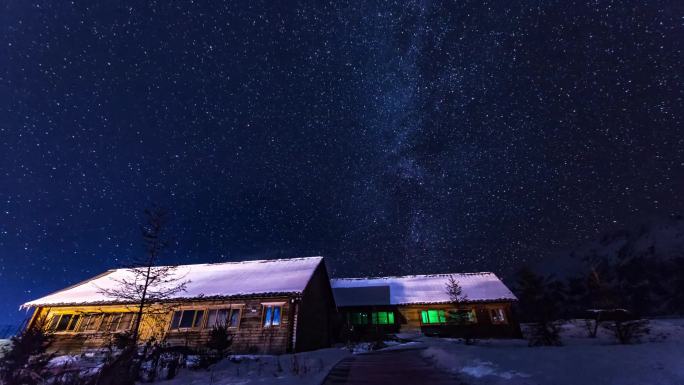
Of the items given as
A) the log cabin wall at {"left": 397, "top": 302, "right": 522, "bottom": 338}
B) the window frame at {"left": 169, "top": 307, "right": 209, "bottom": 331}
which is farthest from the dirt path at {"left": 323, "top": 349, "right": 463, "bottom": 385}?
the log cabin wall at {"left": 397, "top": 302, "right": 522, "bottom": 338}

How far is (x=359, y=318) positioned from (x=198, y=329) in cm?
1761

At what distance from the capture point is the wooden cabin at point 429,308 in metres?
28.5

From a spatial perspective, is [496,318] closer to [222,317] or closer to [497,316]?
[497,316]

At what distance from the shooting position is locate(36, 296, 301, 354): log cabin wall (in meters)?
19.7

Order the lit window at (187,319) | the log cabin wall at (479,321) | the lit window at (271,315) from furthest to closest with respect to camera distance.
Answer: the log cabin wall at (479,321) < the lit window at (187,319) < the lit window at (271,315)

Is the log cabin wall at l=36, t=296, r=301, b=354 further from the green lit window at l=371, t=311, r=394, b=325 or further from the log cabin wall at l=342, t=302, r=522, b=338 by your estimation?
the green lit window at l=371, t=311, r=394, b=325

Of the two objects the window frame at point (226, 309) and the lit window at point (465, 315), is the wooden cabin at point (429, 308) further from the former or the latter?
the window frame at point (226, 309)

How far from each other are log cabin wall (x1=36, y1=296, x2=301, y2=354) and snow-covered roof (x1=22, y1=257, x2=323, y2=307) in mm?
621

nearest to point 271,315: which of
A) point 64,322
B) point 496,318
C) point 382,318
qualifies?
point 382,318

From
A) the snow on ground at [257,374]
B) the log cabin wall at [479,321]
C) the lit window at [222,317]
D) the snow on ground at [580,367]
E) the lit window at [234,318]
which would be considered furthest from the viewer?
the log cabin wall at [479,321]

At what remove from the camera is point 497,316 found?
28891mm

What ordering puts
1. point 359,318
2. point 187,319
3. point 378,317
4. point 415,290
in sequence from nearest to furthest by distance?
point 187,319 → point 378,317 → point 359,318 → point 415,290

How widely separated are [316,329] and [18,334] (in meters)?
17.3

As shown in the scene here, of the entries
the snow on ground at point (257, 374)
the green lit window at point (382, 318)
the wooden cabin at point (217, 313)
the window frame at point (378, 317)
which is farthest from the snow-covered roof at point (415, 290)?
the snow on ground at point (257, 374)
